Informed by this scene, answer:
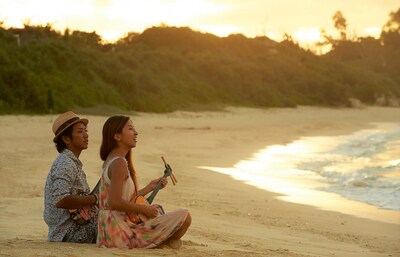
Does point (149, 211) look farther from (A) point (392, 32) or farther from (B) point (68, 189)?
(A) point (392, 32)

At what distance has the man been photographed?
6188 mm

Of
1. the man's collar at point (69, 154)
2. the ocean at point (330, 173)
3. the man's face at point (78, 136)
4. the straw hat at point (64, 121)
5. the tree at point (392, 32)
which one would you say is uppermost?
the tree at point (392, 32)

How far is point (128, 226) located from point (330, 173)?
1029 cm

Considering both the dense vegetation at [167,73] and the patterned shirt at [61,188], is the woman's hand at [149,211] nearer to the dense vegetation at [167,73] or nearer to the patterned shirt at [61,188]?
the patterned shirt at [61,188]

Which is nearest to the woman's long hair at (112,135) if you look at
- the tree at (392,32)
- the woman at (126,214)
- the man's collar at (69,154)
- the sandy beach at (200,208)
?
the woman at (126,214)

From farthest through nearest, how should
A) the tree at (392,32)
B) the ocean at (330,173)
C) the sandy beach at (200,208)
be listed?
the tree at (392,32)
the ocean at (330,173)
the sandy beach at (200,208)

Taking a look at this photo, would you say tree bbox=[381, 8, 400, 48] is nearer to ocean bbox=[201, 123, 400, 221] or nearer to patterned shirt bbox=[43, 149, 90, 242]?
ocean bbox=[201, 123, 400, 221]

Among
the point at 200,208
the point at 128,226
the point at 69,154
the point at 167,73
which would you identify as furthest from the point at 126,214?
the point at 167,73

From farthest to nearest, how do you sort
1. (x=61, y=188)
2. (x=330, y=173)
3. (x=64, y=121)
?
(x=330, y=173)
(x=64, y=121)
(x=61, y=188)

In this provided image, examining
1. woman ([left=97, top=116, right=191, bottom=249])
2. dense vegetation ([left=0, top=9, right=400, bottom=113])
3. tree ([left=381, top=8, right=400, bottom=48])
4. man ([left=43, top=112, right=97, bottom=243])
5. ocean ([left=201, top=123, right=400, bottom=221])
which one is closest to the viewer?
woman ([left=97, top=116, right=191, bottom=249])

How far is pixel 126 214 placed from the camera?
6047 millimetres

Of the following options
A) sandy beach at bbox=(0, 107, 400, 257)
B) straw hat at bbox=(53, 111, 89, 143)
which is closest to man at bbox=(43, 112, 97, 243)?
straw hat at bbox=(53, 111, 89, 143)

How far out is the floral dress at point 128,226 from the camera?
19.7ft

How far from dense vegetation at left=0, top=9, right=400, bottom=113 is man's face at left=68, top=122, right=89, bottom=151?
16.8m
